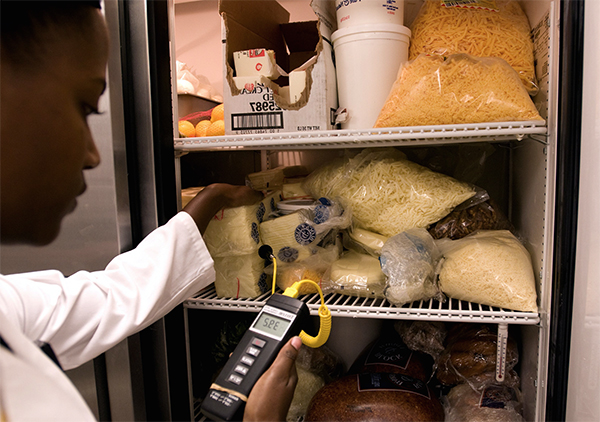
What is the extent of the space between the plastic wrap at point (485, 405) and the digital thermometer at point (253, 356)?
0.62 m

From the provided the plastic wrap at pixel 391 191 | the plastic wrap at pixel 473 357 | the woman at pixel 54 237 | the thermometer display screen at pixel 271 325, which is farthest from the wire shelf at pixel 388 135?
the plastic wrap at pixel 473 357

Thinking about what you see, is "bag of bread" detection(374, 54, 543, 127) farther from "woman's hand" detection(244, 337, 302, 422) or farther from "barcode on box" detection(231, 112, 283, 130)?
"woman's hand" detection(244, 337, 302, 422)

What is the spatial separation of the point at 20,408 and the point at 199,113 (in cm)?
125

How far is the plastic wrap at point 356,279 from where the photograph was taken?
1.13m

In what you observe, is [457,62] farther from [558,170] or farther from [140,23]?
[140,23]

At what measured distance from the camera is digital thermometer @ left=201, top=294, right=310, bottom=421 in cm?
70

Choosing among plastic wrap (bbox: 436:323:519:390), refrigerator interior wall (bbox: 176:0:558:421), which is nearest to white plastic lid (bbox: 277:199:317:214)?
refrigerator interior wall (bbox: 176:0:558:421)

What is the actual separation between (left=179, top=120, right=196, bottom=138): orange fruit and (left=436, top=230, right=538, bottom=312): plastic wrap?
0.88m

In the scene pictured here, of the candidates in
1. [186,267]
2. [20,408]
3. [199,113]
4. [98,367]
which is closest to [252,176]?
[199,113]

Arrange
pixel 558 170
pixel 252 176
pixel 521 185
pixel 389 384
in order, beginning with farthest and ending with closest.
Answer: pixel 252 176
pixel 521 185
pixel 389 384
pixel 558 170

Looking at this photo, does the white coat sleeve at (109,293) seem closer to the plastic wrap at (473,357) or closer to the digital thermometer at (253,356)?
the digital thermometer at (253,356)

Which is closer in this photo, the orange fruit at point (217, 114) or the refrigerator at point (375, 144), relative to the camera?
the refrigerator at point (375, 144)

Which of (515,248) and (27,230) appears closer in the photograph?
(27,230)

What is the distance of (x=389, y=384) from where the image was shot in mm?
1145
